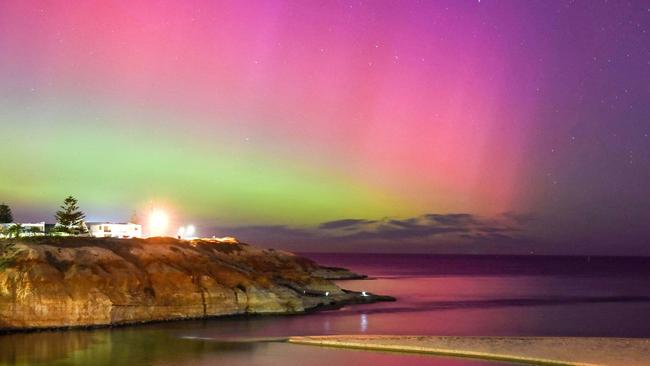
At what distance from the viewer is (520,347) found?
49656 millimetres

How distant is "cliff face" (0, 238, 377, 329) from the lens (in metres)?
59.1

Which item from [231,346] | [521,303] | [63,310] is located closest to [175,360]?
[231,346]

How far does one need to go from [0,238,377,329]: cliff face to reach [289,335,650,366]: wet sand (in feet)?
55.6

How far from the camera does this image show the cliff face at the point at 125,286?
59.1 meters

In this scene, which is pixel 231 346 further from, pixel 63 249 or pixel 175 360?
pixel 63 249

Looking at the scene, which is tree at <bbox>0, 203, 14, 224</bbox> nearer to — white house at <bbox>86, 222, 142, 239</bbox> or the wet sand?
white house at <bbox>86, 222, 142, 239</bbox>

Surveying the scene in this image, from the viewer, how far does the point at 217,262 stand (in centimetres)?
7500

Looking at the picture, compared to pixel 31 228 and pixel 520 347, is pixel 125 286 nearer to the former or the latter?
pixel 31 228

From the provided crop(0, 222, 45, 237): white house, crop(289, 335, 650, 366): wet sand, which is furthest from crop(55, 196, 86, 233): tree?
crop(289, 335, 650, 366): wet sand

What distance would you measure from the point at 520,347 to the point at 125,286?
3626 centimetres

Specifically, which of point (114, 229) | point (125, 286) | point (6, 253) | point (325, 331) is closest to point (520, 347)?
point (325, 331)

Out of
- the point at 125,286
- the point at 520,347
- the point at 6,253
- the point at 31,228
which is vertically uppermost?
the point at 31,228

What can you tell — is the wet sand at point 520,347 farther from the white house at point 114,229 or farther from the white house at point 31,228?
the white house at point 114,229

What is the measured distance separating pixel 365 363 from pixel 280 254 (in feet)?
229
